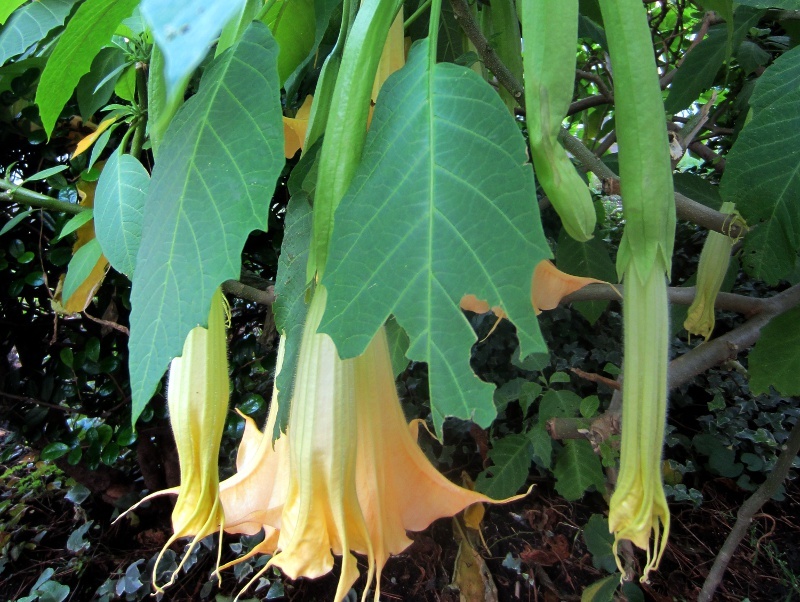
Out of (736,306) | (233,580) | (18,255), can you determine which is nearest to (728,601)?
(736,306)

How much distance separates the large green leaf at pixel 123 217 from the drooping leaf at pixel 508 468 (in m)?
0.79

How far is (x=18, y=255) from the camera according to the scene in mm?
1346

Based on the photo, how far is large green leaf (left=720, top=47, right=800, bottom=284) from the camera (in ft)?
1.95

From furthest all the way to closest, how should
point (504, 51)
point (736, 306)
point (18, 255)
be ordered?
point (18, 255), point (736, 306), point (504, 51)

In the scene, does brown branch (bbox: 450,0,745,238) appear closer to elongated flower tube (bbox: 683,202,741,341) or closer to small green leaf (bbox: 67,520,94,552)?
elongated flower tube (bbox: 683,202,741,341)

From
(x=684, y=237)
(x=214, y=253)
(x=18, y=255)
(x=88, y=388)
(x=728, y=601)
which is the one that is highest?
(x=214, y=253)

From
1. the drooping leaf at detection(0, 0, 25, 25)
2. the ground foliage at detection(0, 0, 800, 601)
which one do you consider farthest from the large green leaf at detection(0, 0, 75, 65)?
the ground foliage at detection(0, 0, 800, 601)

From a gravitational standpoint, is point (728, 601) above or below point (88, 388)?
below

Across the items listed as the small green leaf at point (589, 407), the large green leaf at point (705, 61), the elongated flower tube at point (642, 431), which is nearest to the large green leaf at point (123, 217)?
the elongated flower tube at point (642, 431)

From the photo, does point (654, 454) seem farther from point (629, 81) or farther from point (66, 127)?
point (66, 127)

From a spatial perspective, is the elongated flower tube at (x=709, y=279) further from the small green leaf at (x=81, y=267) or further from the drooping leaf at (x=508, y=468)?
the small green leaf at (x=81, y=267)

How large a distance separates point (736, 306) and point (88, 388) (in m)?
1.45

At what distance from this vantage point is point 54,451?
1383 mm

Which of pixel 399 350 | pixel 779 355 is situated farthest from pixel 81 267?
pixel 779 355
